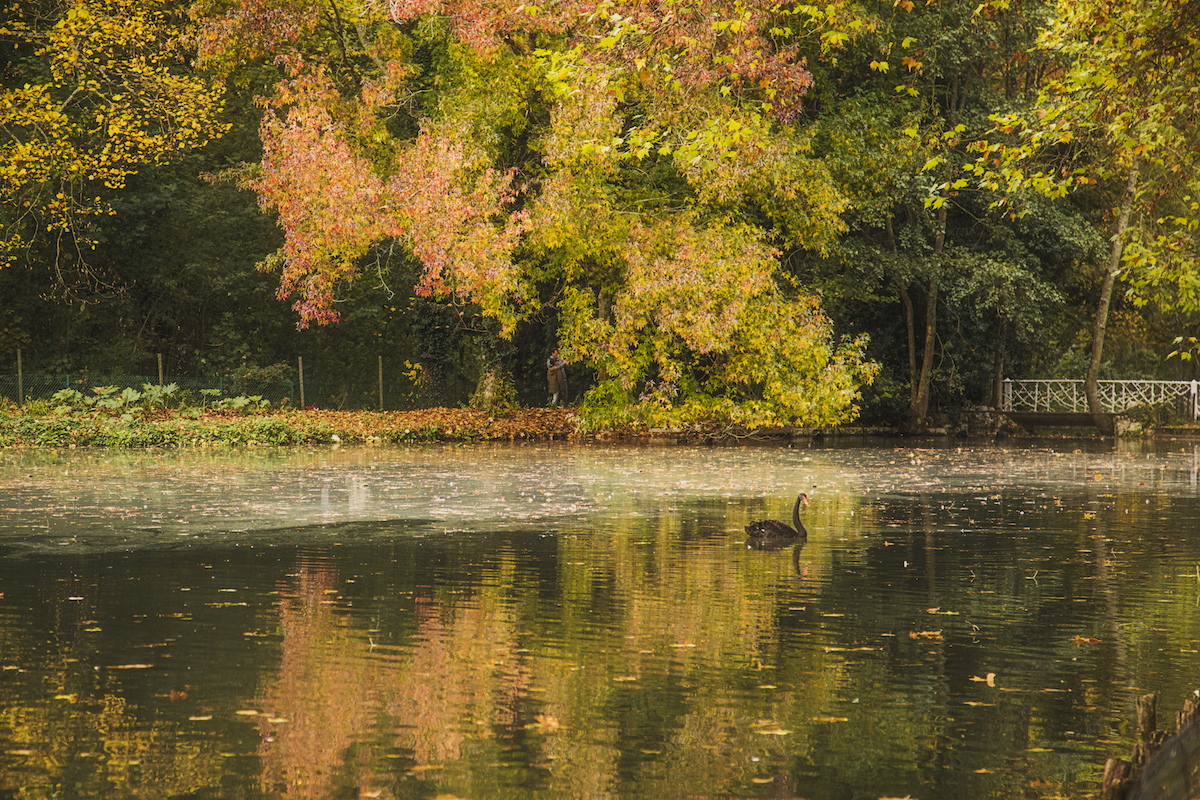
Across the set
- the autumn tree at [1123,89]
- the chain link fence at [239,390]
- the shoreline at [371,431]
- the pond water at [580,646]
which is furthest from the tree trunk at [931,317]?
the pond water at [580,646]

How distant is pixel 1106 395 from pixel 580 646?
3829cm

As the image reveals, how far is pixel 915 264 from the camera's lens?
35.8 meters

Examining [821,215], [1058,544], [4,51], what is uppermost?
[4,51]

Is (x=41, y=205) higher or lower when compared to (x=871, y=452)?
higher

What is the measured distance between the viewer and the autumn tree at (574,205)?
3077cm

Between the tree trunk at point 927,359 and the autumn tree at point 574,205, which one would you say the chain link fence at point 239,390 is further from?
the tree trunk at point 927,359

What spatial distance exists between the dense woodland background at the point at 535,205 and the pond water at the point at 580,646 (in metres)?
15.7

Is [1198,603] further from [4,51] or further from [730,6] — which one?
[4,51]

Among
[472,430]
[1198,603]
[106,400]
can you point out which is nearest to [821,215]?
[472,430]

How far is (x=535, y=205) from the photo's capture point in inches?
1264

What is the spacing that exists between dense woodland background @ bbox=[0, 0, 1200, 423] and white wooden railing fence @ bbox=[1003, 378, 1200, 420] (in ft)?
2.96

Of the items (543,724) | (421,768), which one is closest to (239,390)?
(543,724)

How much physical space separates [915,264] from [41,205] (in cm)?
2413

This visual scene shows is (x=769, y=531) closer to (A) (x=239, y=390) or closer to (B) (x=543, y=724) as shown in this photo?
(B) (x=543, y=724)
